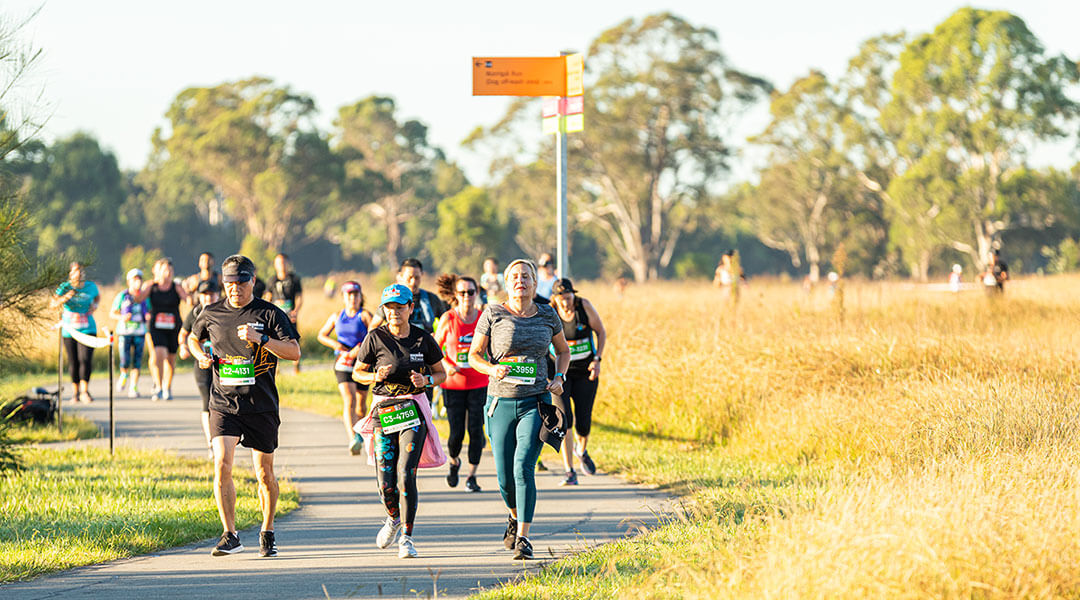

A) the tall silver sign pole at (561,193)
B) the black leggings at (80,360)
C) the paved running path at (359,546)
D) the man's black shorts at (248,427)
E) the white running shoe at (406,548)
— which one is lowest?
the paved running path at (359,546)

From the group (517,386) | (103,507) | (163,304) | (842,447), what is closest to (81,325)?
(163,304)

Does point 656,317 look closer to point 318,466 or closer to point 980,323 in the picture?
point 980,323

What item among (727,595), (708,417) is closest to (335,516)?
(727,595)

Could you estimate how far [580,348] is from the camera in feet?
35.0

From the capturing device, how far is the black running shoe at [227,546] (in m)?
7.56

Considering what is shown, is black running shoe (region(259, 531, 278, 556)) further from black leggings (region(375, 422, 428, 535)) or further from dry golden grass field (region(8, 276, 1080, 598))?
dry golden grass field (region(8, 276, 1080, 598))

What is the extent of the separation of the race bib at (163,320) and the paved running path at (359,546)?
377 centimetres

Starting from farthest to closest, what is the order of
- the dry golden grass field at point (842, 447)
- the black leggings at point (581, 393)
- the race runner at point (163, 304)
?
1. the race runner at point (163, 304)
2. the black leggings at point (581, 393)
3. the dry golden grass field at point (842, 447)

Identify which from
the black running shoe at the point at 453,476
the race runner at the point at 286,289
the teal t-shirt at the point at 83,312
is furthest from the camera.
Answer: the teal t-shirt at the point at 83,312

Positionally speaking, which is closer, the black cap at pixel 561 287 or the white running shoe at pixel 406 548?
the white running shoe at pixel 406 548

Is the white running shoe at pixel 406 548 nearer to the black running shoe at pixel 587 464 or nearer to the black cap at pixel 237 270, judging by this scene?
the black cap at pixel 237 270

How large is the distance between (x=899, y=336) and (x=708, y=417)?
250 centimetres

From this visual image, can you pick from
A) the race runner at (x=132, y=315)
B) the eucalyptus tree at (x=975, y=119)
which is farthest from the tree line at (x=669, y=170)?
the race runner at (x=132, y=315)

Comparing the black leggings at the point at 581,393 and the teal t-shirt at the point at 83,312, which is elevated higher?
the teal t-shirt at the point at 83,312
